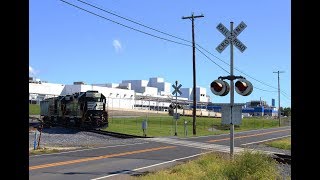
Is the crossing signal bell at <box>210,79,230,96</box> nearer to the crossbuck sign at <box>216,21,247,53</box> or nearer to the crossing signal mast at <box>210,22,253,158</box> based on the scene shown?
the crossing signal mast at <box>210,22,253,158</box>

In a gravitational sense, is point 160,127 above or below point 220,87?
below

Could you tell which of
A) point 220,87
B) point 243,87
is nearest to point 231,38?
point 220,87

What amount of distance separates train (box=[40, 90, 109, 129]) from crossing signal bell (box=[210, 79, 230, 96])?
101ft

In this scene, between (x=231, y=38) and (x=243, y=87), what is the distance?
2118 mm

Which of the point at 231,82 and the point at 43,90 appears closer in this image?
the point at 231,82

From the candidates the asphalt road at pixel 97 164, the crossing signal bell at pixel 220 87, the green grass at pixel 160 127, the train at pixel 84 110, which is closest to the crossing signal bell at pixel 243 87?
the crossing signal bell at pixel 220 87

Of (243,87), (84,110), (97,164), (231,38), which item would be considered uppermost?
(231,38)

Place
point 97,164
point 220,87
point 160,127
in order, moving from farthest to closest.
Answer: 1. point 160,127
2. point 97,164
3. point 220,87

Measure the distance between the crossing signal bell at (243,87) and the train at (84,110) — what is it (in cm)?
3119

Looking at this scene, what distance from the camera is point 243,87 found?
1181cm

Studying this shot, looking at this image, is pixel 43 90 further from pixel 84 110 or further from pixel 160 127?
pixel 84 110

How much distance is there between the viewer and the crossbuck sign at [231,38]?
43.0 ft
